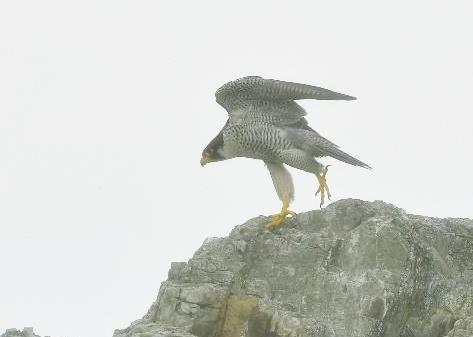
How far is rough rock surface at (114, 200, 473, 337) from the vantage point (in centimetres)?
1027

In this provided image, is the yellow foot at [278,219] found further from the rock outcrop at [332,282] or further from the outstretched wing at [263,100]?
the outstretched wing at [263,100]

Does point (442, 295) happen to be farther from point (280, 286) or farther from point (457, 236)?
point (280, 286)

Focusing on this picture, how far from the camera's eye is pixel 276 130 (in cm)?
1413

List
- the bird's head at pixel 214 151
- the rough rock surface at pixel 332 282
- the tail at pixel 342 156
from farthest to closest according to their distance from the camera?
the bird's head at pixel 214 151 → the tail at pixel 342 156 → the rough rock surface at pixel 332 282

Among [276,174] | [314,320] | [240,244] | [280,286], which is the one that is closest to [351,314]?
[314,320]

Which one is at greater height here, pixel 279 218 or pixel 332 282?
pixel 279 218

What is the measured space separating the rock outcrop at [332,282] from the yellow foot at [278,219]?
26 cm

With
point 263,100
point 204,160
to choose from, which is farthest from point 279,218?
point 204,160

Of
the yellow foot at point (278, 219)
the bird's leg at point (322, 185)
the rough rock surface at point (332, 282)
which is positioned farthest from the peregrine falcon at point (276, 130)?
the rough rock surface at point (332, 282)

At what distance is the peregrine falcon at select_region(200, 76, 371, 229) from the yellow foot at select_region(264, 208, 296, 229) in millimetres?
264

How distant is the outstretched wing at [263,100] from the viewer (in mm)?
13781

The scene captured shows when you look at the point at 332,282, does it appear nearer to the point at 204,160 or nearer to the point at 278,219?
the point at 278,219

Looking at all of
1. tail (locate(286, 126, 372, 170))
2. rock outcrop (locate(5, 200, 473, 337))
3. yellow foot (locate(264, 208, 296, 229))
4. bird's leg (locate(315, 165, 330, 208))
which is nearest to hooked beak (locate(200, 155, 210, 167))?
tail (locate(286, 126, 372, 170))

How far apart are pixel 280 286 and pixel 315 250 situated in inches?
31.2
